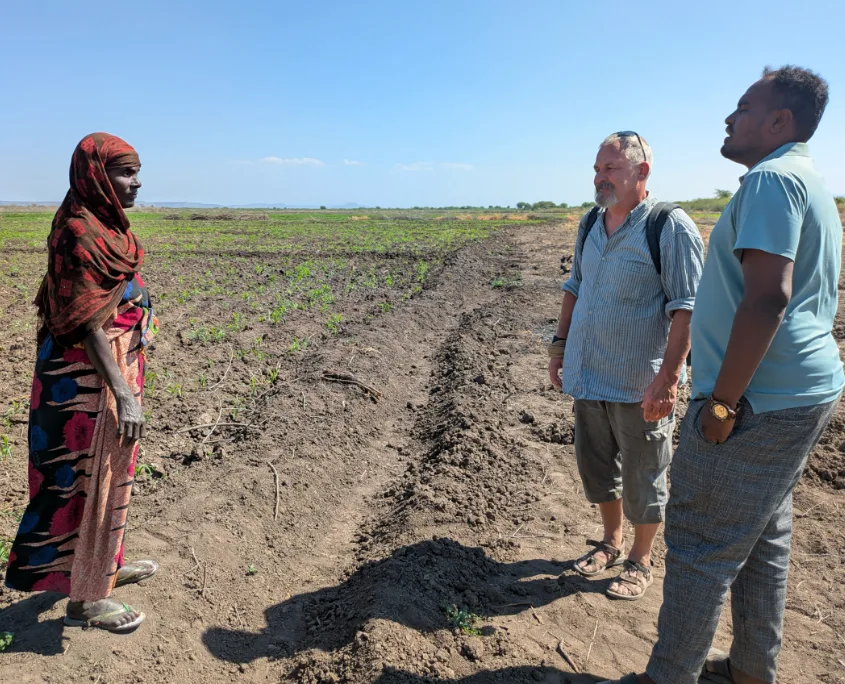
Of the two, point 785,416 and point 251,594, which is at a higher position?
point 785,416

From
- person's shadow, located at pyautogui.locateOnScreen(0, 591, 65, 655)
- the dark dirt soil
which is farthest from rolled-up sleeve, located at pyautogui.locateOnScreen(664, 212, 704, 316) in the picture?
person's shadow, located at pyautogui.locateOnScreen(0, 591, 65, 655)

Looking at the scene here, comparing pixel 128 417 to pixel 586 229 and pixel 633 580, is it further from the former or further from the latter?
pixel 633 580

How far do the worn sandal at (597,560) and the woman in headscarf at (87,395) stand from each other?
224 centimetres

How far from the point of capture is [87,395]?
249 centimetres

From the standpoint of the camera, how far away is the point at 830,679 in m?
2.53

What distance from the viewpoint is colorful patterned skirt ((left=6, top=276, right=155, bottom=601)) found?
246 cm

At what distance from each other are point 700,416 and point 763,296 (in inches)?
17.7

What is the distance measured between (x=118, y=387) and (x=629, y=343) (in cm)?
Answer: 225

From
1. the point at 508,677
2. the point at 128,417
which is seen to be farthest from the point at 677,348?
the point at 128,417

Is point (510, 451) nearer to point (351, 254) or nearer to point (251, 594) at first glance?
point (251, 594)

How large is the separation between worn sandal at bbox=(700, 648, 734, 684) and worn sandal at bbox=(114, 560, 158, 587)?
2.65 meters

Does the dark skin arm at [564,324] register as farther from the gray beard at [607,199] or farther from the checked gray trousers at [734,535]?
the checked gray trousers at [734,535]

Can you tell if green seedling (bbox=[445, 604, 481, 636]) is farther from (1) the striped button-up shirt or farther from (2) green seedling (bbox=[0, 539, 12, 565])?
(2) green seedling (bbox=[0, 539, 12, 565])

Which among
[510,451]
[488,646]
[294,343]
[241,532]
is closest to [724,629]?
[488,646]
